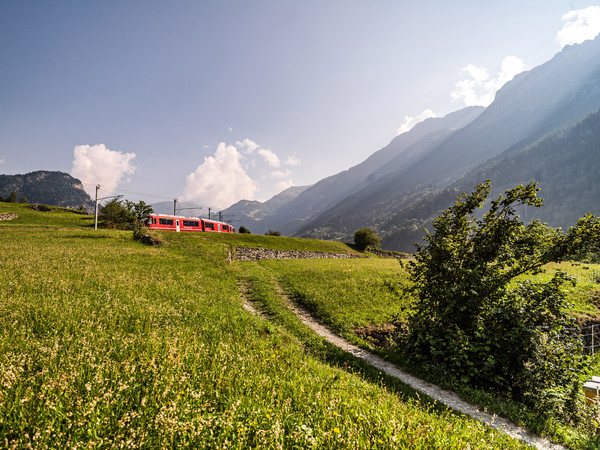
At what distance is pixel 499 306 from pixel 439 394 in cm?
413

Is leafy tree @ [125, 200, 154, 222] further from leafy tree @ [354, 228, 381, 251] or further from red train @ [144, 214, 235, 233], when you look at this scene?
leafy tree @ [354, 228, 381, 251]

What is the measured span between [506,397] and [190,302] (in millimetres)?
13263

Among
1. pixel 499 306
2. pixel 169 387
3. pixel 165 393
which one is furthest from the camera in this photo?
pixel 499 306

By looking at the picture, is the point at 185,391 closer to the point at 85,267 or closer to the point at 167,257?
the point at 85,267

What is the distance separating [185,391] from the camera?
13.8 feet

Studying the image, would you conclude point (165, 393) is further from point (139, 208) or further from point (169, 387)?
point (139, 208)

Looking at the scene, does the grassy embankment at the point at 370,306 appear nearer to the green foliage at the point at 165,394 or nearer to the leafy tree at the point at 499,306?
the leafy tree at the point at 499,306

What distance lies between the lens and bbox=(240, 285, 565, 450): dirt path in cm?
678

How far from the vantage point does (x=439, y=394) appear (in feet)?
28.6

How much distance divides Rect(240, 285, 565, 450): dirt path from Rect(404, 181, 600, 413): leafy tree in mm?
1050

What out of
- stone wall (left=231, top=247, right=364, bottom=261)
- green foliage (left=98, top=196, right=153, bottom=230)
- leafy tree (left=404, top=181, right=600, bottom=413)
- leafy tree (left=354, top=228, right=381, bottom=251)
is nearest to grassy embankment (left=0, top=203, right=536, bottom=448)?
leafy tree (left=404, top=181, right=600, bottom=413)

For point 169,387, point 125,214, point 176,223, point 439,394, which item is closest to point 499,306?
point 439,394

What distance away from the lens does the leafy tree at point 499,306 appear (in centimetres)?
860

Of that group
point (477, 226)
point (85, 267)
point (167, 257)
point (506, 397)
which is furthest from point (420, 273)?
point (167, 257)
